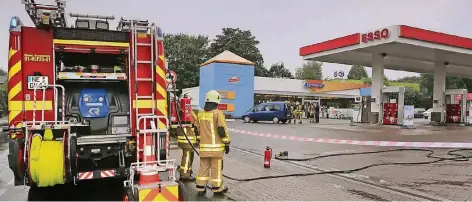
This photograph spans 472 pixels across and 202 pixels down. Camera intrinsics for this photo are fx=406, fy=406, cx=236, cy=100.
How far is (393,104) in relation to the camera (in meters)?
24.6

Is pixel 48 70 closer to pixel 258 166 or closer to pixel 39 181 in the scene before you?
pixel 39 181

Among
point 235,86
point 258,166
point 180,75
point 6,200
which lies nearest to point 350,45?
point 235,86

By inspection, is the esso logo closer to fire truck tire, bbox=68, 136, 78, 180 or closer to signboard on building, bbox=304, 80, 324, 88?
signboard on building, bbox=304, 80, 324, 88

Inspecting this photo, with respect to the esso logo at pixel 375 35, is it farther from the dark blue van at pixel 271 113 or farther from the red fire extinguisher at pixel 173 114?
the red fire extinguisher at pixel 173 114

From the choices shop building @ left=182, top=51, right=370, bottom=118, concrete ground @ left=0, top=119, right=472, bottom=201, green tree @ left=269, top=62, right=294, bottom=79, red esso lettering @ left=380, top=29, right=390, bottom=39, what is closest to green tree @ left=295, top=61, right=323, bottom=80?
green tree @ left=269, top=62, right=294, bottom=79

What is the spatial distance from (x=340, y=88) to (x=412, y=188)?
3977 centimetres

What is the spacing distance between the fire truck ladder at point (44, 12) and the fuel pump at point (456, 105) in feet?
88.4

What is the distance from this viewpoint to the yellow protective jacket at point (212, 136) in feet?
20.4

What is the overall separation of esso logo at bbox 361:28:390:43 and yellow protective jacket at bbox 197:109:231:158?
18.2m

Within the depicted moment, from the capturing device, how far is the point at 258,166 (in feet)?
31.0

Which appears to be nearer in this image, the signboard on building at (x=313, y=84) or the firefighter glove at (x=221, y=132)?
the firefighter glove at (x=221, y=132)

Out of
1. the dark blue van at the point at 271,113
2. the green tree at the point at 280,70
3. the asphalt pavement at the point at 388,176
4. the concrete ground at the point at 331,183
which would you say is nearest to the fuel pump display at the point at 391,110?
the dark blue van at the point at 271,113

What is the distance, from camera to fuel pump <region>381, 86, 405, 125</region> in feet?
79.4

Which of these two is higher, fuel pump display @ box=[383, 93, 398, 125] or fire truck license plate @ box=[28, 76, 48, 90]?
fire truck license plate @ box=[28, 76, 48, 90]
